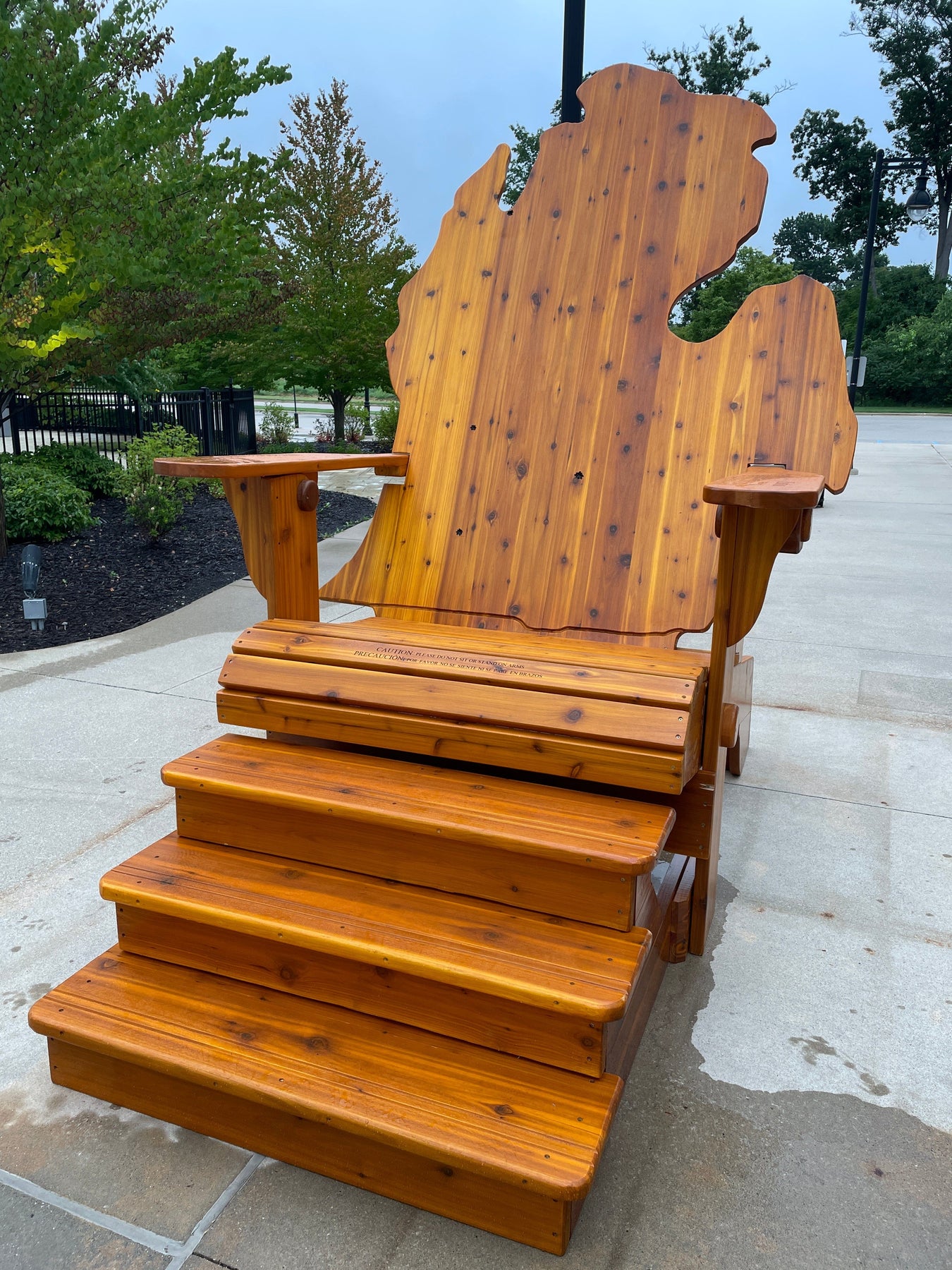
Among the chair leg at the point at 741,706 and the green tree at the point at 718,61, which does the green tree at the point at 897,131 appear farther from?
the chair leg at the point at 741,706

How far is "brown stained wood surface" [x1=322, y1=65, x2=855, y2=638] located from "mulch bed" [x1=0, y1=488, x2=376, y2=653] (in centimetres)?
256

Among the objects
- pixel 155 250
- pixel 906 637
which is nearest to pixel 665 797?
pixel 906 637

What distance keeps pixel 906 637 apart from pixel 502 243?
3.02 meters

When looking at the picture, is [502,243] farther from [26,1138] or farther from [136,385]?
[136,385]

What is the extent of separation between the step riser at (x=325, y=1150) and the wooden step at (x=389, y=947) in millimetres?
202

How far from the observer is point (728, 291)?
25.6 m

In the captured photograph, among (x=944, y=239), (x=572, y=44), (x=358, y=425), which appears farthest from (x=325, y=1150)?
(x=944, y=239)

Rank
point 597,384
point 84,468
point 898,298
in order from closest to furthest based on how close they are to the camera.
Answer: point 597,384 → point 84,468 → point 898,298

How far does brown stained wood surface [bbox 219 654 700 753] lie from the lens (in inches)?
68.8

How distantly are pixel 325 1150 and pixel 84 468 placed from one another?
7.66m

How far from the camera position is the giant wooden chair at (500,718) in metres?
1.50

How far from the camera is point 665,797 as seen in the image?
6.36 feet

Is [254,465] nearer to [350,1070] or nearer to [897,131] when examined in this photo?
[350,1070]

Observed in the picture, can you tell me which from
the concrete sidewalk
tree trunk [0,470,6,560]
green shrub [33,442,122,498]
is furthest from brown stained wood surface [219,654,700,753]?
green shrub [33,442,122,498]
